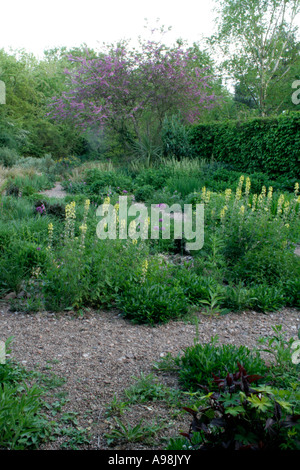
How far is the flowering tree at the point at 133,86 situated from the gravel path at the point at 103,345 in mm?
11004

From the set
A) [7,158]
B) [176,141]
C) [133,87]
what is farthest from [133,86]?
[7,158]

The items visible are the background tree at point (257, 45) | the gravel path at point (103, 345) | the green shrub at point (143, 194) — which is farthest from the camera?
the background tree at point (257, 45)

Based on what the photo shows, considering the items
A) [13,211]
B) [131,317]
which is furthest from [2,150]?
[131,317]

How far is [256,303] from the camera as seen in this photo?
12.4ft

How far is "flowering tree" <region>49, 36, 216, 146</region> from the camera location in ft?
44.1

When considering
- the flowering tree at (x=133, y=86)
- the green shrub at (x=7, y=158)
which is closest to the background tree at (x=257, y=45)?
the flowering tree at (x=133, y=86)

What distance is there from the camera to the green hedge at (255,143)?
9156 millimetres

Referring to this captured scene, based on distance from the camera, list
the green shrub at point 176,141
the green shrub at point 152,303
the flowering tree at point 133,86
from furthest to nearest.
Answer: the flowering tree at point 133,86, the green shrub at point 176,141, the green shrub at point 152,303

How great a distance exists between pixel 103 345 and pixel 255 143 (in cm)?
871

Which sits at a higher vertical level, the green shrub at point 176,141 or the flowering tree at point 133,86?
the flowering tree at point 133,86

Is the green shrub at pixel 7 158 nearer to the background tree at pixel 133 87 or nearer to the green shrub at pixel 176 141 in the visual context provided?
the background tree at pixel 133 87

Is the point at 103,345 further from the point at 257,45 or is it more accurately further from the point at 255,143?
Answer: the point at 257,45

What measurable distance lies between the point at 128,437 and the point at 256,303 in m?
2.22

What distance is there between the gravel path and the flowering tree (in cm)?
1100
